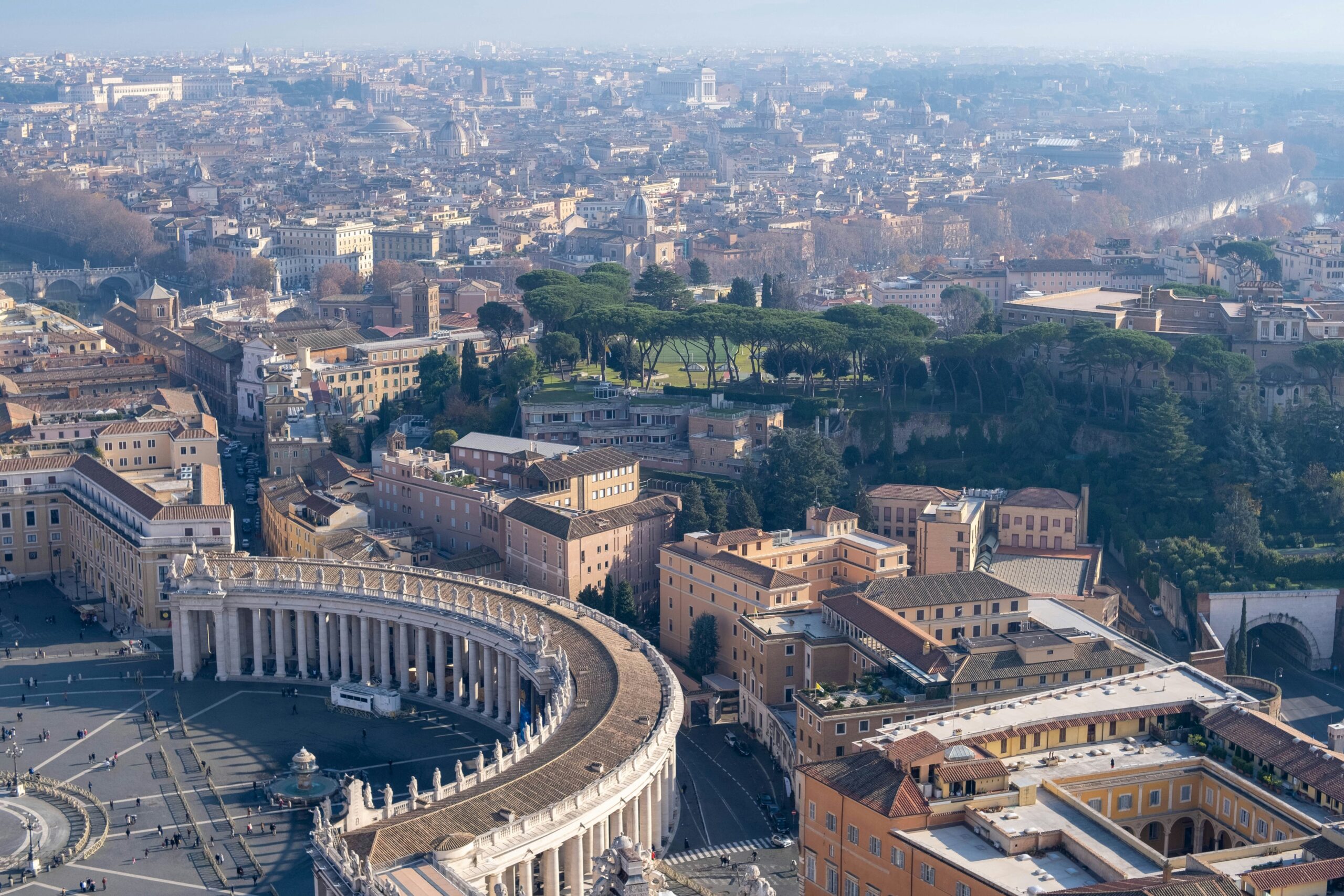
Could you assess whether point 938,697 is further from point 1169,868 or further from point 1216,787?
point 1169,868

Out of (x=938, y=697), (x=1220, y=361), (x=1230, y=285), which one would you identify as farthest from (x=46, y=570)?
(x=1230, y=285)

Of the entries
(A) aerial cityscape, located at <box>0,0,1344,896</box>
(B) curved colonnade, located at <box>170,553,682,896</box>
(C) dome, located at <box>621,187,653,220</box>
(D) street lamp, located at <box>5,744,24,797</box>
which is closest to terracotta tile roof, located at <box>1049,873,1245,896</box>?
(A) aerial cityscape, located at <box>0,0,1344,896</box>

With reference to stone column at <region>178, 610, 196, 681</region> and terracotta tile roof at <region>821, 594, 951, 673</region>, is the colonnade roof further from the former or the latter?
terracotta tile roof at <region>821, 594, 951, 673</region>

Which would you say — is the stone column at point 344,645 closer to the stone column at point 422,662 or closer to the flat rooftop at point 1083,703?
the stone column at point 422,662

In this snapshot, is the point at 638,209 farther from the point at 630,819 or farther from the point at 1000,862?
the point at 1000,862

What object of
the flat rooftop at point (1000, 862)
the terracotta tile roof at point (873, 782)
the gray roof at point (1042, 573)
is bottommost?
the gray roof at point (1042, 573)

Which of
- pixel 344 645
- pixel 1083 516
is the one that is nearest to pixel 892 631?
pixel 344 645

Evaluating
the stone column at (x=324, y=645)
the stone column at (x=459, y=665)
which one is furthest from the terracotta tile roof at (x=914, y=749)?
the stone column at (x=324, y=645)
